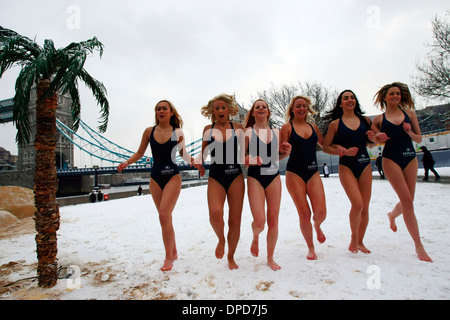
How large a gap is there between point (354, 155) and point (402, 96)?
146cm

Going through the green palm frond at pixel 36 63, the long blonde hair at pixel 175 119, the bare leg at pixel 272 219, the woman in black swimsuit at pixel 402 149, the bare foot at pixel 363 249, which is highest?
the green palm frond at pixel 36 63

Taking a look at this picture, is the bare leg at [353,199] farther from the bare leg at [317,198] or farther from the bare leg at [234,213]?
the bare leg at [234,213]

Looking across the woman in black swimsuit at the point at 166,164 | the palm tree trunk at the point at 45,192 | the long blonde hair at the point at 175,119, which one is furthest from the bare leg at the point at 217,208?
the palm tree trunk at the point at 45,192

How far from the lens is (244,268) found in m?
3.19

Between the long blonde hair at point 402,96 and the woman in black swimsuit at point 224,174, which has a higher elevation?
the long blonde hair at point 402,96

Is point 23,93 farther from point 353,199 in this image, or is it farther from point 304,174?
point 353,199

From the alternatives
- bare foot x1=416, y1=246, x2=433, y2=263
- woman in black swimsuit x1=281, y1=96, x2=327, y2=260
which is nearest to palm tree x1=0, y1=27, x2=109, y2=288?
woman in black swimsuit x1=281, y1=96, x2=327, y2=260

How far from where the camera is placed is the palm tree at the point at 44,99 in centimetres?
288

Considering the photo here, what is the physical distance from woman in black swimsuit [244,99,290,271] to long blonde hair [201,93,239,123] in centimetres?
27

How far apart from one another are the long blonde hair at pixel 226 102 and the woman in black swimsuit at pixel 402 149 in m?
2.36

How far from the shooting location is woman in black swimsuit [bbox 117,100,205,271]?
3342 mm

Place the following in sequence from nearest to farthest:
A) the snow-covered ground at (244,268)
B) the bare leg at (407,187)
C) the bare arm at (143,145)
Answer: the snow-covered ground at (244,268)
the bare leg at (407,187)
the bare arm at (143,145)

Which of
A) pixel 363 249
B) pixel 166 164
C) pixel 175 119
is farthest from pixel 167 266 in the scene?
pixel 363 249
